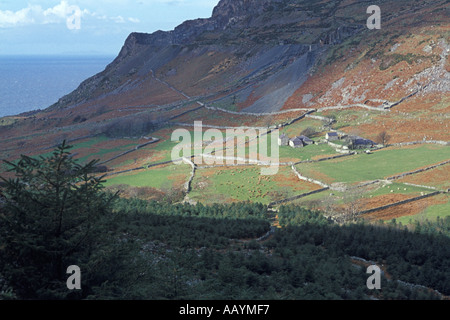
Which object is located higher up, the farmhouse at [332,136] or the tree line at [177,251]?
the farmhouse at [332,136]

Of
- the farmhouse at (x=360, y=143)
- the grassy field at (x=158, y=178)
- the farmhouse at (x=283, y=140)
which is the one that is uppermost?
the farmhouse at (x=283, y=140)

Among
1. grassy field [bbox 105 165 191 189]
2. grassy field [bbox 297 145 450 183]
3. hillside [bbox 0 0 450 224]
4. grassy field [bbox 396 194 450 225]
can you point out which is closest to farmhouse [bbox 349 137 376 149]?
hillside [bbox 0 0 450 224]

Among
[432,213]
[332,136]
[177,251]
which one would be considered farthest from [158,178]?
[177,251]

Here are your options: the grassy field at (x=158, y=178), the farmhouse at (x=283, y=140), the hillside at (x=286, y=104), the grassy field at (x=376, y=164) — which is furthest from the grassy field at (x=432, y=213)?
the farmhouse at (x=283, y=140)

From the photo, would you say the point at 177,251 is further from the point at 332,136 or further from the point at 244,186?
the point at 332,136

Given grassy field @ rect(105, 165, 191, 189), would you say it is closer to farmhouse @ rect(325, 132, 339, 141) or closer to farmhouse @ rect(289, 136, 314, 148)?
farmhouse @ rect(289, 136, 314, 148)

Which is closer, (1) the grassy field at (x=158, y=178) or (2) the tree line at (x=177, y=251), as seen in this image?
(2) the tree line at (x=177, y=251)

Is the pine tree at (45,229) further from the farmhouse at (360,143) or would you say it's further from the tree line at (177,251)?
the farmhouse at (360,143)

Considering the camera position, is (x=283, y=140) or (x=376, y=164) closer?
(x=376, y=164)
